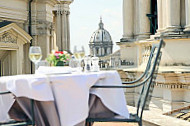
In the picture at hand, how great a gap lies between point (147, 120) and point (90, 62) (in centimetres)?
162

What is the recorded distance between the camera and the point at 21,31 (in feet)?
50.5

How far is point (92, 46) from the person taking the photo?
122 metres

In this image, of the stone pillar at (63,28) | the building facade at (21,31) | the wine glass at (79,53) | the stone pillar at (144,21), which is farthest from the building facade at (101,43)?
the wine glass at (79,53)

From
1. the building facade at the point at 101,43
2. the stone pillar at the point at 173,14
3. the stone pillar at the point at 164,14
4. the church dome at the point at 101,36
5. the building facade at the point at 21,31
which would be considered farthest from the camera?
the church dome at the point at 101,36

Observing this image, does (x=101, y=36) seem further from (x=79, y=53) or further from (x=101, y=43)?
(x=79, y=53)

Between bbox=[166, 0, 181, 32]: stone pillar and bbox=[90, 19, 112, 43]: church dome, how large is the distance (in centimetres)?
11161

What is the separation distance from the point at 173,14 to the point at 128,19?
379 cm

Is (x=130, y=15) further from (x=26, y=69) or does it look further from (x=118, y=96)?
(x=118, y=96)

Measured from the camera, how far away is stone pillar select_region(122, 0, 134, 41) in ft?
46.1

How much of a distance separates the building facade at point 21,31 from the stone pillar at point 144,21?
5631mm

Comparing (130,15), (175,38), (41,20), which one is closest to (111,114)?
(175,38)

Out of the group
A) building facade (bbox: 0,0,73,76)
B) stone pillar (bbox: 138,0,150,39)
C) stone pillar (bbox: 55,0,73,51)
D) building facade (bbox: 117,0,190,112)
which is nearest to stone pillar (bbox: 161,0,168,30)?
building facade (bbox: 117,0,190,112)

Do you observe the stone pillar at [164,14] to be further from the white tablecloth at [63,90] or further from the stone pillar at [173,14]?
the white tablecloth at [63,90]

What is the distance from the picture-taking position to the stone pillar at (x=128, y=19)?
553 inches
